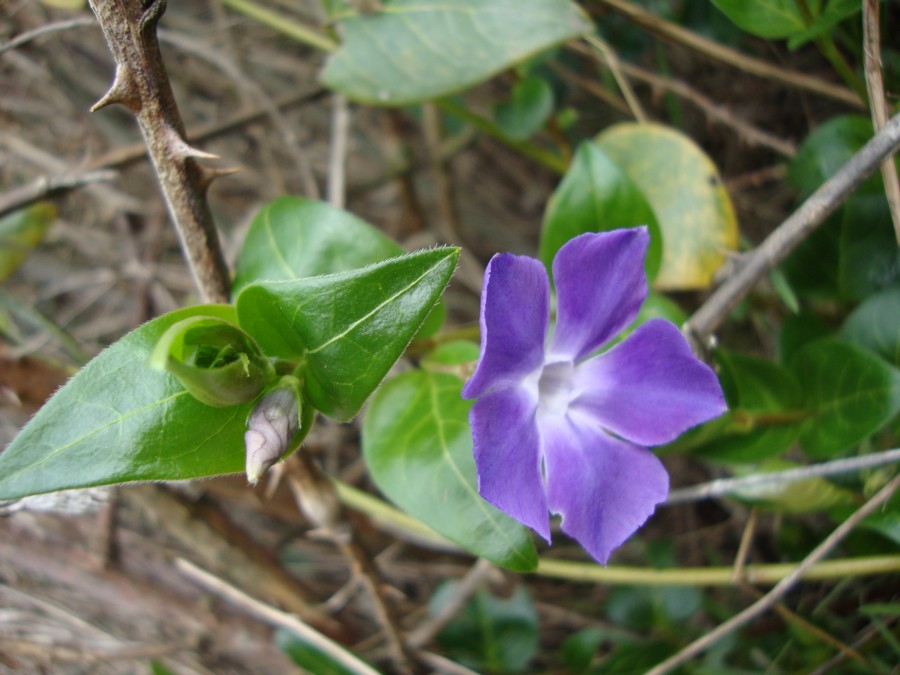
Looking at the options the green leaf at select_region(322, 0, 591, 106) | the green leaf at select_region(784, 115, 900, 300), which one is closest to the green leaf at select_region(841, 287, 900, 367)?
the green leaf at select_region(784, 115, 900, 300)

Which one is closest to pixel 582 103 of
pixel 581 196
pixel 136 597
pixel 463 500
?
pixel 581 196

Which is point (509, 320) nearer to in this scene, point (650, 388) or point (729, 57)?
point (650, 388)

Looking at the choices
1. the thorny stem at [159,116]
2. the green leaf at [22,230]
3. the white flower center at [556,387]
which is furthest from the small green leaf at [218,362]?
the green leaf at [22,230]

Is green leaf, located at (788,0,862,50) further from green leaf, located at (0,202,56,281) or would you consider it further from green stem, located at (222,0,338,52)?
green leaf, located at (0,202,56,281)

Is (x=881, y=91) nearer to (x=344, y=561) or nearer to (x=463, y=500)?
(x=463, y=500)

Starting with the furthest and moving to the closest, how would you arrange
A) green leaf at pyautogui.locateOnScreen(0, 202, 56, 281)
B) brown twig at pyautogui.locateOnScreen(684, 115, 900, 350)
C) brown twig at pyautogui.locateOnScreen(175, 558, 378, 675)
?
1. green leaf at pyautogui.locateOnScreen(0, 202, 56, 281)
2. brown twig at pyautogui.locateOnScreen(175, 558, 378, 675)
3. brown twig at pyautogui.locateOnScreen(684, 115, 900, 350)

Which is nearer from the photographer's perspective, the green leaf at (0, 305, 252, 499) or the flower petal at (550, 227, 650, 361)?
the green leaf at (0, 305, 252, 499)
